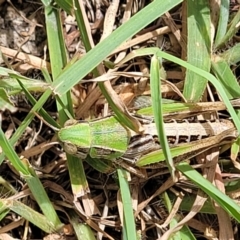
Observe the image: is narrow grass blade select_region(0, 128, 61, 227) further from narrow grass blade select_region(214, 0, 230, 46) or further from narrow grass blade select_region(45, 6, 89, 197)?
narrow grass blade select_region(214, 0, 230, 46)

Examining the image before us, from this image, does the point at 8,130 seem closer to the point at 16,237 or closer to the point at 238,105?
the point at 16,237

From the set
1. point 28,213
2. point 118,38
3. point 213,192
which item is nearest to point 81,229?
point 28,213

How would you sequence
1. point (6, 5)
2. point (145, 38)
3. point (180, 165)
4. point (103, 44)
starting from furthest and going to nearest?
point (6, 5) < point (145, 38) < point (180, 165) < point (103, 44)

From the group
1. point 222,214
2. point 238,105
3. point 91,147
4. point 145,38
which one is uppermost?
point 145,38

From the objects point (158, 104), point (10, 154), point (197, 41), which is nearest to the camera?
point (158, 104)

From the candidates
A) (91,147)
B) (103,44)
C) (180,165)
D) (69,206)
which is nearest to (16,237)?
(69,206)

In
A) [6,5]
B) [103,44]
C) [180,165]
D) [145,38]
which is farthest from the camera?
[6,5]

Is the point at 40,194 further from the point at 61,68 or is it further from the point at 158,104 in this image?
the point at 158,104
